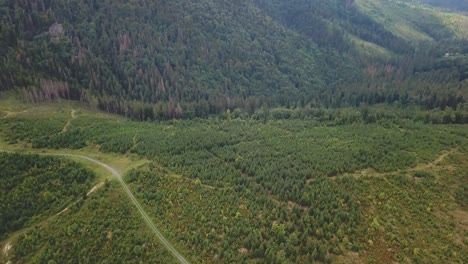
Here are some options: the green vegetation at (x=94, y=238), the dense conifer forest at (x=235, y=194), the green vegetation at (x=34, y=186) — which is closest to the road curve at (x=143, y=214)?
the dense conifer forest at (x=235, y=194)

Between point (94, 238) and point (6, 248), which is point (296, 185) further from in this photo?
point (6, 248)

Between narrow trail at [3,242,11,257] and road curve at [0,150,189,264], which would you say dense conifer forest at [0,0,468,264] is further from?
road curve at [0,150,189,264]

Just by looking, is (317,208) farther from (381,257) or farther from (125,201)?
(125,201)

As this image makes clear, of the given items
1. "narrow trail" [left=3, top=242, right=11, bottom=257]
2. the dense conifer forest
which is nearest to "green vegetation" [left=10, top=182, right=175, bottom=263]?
the dense conifer forest

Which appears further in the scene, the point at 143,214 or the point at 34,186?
the point at 34,186

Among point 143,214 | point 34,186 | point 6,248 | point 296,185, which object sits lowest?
point 6,248

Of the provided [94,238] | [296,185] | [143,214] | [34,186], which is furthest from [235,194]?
[34,186]

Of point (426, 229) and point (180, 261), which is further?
point (426, 229)

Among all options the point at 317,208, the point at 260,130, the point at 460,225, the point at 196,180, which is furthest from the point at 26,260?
the point at 460,225
